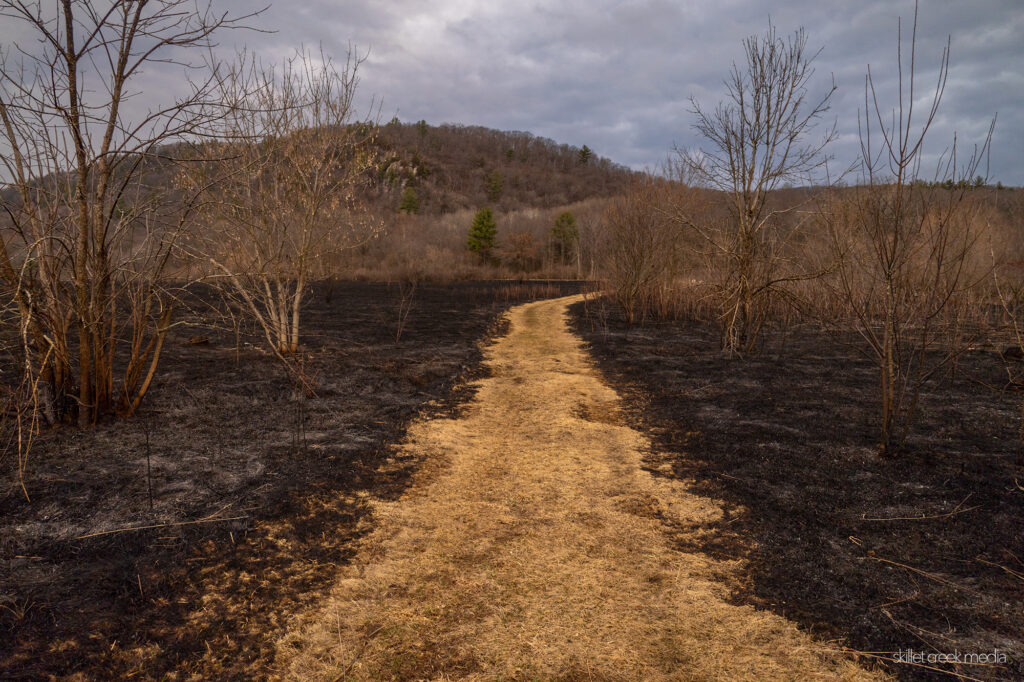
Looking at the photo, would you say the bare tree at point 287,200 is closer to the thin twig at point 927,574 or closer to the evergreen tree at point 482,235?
the thin twig at point 927,574

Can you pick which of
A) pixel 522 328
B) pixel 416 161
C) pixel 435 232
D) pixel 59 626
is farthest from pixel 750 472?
pixel 416 161

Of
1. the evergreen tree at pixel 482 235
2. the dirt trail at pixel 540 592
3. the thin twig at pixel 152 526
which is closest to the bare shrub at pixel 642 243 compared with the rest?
the dirt trail at pixel 540 592

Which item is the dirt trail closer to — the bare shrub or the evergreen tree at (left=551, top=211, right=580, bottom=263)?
the bare shrub

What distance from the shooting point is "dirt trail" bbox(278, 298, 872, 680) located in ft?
9.61

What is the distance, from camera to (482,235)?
61375 mm

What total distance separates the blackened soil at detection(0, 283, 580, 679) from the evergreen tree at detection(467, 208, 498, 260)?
53.5m

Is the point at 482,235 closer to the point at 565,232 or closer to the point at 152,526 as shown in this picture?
the point at 565,232

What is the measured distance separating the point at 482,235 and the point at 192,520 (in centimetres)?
5897

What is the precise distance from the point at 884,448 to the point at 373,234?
1012 cm

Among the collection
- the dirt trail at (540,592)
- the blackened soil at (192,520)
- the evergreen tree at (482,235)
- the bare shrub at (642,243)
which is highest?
the evergreen tree at (482,235)

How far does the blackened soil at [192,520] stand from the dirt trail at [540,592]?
408 mm

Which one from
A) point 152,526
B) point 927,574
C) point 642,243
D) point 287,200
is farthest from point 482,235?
point 927,574

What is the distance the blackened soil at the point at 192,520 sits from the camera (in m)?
2.91

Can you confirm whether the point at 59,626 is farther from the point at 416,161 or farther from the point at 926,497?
the point at 416,161
